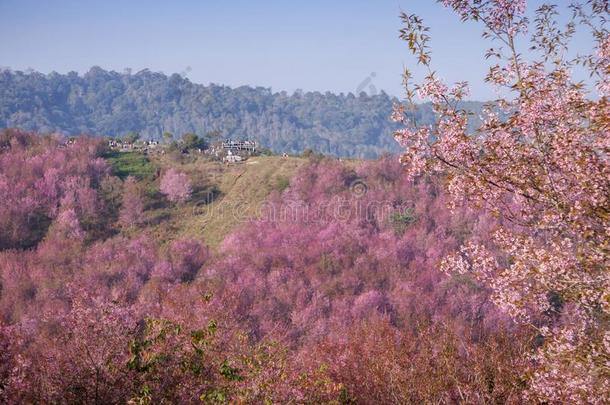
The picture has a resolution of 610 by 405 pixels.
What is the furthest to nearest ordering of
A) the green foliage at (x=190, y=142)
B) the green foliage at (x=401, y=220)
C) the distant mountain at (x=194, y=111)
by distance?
the distant mountain at (x=194, y=111)
the green foliage at (x=190, y=142)
the green foliage at (x=401, y=220)

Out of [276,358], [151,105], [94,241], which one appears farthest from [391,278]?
[151,105]

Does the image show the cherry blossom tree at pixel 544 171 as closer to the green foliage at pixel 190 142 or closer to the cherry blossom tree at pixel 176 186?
the cherry blossom tree at pixel 176 186

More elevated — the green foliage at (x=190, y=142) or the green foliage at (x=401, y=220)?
the green foliage at (x=190, y=142)

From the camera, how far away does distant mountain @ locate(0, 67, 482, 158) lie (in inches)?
6147

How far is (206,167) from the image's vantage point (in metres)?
41.8

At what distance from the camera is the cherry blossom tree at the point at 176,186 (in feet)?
123

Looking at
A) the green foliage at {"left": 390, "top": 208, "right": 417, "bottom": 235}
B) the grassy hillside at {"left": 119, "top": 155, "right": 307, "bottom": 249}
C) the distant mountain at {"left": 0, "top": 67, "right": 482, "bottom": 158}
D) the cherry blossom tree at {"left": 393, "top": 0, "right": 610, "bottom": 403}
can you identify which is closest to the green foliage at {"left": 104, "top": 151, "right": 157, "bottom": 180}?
the grassy hillside at {"left": 119, "top": 155, "right": 307, "bottom": 249}

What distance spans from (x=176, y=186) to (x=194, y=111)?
436 feet

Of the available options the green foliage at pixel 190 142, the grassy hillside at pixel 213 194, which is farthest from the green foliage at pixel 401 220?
the green foliage at pixel 190 142

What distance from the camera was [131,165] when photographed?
41.4 metres

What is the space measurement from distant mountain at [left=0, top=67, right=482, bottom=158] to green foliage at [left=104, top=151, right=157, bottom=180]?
4282 inches

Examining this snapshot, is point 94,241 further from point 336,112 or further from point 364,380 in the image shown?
point 336,112

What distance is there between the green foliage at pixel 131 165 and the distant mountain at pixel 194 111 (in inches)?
4282

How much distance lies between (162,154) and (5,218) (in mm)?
15688
